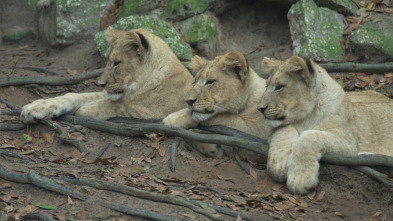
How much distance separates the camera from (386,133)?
303 inches

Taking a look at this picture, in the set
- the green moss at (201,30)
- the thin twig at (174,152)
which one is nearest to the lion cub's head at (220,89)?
the thin twig at (174,152)

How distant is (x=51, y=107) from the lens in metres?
8.15

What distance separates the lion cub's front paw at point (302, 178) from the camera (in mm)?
6527

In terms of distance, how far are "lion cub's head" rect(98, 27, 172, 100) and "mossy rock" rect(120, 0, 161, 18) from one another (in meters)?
3.56

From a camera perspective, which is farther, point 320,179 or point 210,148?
point 210,148

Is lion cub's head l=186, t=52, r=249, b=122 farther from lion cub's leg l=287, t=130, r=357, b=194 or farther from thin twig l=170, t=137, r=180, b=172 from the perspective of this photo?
lion cub's leg l=287, t=130, r=357, b=194

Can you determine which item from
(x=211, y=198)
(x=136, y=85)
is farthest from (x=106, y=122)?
(x=211, y=198)

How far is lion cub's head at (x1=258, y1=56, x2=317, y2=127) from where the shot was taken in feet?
23.1

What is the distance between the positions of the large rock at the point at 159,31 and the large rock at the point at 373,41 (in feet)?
10.3

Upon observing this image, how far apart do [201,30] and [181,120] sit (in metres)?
4.66

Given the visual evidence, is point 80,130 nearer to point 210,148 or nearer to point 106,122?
point 106,122

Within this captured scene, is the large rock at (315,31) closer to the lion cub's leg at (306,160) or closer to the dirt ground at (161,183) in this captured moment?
the dirt ground at (161,183)

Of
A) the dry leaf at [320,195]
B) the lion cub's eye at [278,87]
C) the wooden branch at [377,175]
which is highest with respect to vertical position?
the lion cub's eye at [278,87]

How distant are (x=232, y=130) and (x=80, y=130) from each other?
2091 mm
